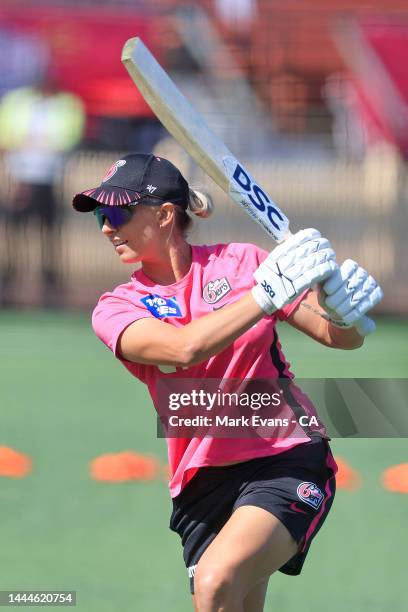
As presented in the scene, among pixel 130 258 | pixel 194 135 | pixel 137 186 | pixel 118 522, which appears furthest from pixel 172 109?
pixel 118 522

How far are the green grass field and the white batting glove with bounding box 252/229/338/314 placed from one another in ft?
6.61

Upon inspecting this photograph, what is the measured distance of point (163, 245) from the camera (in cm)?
430

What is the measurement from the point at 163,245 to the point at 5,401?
5298 mm

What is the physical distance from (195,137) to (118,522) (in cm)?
284

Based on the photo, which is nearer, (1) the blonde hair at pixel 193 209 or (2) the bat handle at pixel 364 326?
(2) the bat handle at pixel 364 326

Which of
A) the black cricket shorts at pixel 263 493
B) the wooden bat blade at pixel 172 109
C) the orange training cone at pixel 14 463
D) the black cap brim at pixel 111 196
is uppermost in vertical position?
the wooden bat blade at pixel 172 109

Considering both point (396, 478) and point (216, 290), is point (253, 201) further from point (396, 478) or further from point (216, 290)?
point (396, 478)

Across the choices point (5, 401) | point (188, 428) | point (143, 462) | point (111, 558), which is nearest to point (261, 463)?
point (188, 428)

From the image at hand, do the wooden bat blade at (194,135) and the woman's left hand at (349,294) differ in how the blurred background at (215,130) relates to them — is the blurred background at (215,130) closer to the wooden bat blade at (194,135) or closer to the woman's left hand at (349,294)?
the wooden bat blade at (194,135)

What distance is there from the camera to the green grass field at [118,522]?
18.0 feet

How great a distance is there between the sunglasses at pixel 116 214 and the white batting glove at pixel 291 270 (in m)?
0.59

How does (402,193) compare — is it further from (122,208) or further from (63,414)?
(122,208)

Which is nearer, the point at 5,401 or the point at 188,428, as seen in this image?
the point at 188,428

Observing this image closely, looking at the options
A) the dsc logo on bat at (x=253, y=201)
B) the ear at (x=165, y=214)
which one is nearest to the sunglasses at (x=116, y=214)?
the ear at (x=165, y=214)
